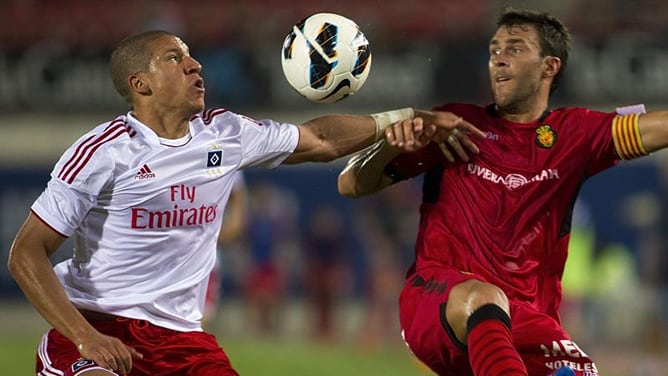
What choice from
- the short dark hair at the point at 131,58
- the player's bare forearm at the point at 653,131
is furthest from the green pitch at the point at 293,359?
the player's bare forearm at the point at 653,131

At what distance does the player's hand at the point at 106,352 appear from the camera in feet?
16.4

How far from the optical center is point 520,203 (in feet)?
19.3

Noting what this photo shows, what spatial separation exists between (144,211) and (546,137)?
6.66 ft

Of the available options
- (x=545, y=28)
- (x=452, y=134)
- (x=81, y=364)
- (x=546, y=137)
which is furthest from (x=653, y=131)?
(x=81, y=364)

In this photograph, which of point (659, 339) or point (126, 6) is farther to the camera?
point (126, 6)

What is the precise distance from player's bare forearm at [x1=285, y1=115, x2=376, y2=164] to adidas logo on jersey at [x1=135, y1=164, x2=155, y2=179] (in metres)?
0.77

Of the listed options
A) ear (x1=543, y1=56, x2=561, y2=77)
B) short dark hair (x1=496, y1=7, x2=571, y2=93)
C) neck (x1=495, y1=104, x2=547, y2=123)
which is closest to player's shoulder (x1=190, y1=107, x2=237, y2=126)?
neck (x1=495, y1=104, x2=547, y2=123)

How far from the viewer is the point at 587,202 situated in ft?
57.1

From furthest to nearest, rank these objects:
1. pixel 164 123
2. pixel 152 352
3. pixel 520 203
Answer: pixel 520 203 < pixel 164 123 < pixel 152 352

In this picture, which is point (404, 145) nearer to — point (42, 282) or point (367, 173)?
point (367, 173)

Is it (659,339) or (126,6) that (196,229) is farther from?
(126,6)

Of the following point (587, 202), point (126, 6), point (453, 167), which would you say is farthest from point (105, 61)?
point (453, 167)

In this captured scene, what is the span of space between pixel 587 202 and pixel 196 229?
12.6 meters

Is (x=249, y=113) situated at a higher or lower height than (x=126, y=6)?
lower
